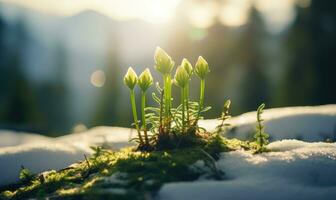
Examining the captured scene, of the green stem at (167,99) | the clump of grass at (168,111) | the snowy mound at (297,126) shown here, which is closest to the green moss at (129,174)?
the clump of grass at (168,111)

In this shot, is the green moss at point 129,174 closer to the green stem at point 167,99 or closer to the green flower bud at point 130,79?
the green stem at point 167,99

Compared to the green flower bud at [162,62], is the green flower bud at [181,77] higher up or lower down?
lower down

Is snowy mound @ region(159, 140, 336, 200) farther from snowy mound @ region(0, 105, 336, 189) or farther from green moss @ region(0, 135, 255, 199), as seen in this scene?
green moss @ region(0, 135, 255, 199)

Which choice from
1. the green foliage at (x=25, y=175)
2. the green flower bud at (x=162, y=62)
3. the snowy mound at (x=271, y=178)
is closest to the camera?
the snowy mound at (x=271, y=178)

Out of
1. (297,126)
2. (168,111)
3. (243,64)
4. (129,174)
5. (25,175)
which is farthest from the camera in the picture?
(243,64)

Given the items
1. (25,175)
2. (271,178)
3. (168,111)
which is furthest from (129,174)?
(25,175)

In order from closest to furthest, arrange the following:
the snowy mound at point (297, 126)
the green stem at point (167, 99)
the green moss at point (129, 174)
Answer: the green moss at point (129, 174) → the green stem at point (167, 99) → the snowy mound at point (297, 126)

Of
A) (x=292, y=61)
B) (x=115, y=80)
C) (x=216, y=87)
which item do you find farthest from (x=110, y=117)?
(x=292, y=61)

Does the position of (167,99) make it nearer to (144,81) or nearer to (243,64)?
(144,81)
